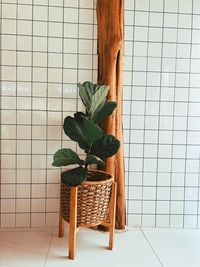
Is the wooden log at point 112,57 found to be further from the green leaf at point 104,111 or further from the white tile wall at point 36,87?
the green leaf at point 104,111

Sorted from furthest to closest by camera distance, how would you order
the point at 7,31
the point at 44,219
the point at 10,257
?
the point at 44,219, the point at 7,31, the point at 10,257

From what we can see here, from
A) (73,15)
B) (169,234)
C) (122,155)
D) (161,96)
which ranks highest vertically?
(73,15)

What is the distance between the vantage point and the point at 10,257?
1.75 metres

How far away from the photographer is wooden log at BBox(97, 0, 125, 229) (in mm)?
2018

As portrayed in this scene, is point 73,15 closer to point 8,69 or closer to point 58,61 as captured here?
point 58,61

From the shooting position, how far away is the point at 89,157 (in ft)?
5.79

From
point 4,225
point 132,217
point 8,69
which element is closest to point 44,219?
point 4,225

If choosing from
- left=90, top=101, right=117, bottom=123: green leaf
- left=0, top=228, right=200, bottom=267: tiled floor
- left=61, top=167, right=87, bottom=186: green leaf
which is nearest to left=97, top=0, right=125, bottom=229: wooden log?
left=90, top=101, right=117, bottom=123: green leaf

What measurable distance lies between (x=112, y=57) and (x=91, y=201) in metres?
0.96

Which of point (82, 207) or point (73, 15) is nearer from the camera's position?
point (82, 207)

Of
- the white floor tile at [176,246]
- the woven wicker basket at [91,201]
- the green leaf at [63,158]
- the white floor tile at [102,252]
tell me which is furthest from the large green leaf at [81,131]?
the white floor tile at [176,246]

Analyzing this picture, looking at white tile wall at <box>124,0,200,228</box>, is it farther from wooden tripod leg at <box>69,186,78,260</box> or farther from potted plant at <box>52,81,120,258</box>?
wooden tripod leg at <box>69,186,78,260</box>

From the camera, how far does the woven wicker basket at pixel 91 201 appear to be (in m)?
1.77

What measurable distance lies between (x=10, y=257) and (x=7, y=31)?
147 centimetres
